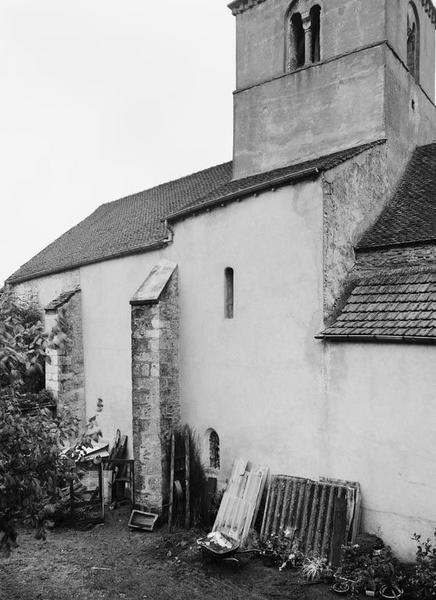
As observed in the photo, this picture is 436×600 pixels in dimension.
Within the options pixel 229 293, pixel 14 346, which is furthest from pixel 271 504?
pixel 14 346

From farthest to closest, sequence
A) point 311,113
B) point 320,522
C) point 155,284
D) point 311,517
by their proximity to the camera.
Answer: point 311,113, point 155,284, point 311,517, point 320,522

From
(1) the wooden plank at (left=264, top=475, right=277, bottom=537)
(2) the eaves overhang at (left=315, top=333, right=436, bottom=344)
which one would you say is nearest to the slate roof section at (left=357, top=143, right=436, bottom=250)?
(2) the eaves overhang at (left=315, top=333, right=436, bottom=344)

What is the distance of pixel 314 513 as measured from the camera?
28.5 ft

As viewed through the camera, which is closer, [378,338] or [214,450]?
[378,338]

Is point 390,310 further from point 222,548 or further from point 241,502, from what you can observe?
point 222,548

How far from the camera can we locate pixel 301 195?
9.60 meters

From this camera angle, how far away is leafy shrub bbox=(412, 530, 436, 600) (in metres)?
7.07

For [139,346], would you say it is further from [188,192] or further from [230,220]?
[188,192]

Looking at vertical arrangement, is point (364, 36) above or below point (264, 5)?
below

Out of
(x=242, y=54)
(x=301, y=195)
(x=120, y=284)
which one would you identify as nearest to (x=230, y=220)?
(x=301, y=195)

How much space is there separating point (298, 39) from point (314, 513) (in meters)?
11.7

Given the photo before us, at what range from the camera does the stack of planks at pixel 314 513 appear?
27.1 feet

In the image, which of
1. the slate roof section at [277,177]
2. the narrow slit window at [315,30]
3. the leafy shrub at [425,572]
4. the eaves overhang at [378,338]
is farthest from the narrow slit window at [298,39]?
the leafy shrub at [425,572]

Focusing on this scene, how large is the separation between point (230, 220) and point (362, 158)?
3.07 metres
